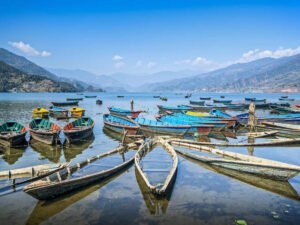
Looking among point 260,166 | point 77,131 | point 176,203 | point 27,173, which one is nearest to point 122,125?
point 77,131

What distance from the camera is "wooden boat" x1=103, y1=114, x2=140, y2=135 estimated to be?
24.0 m

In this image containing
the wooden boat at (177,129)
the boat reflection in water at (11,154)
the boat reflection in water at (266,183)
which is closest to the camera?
the boat reflection in water at (266,183)

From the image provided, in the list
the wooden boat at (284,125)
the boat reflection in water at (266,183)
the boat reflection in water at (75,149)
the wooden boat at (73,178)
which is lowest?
the boat reflection in water at (75,149)

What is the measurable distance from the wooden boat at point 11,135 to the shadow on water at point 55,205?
11046mm

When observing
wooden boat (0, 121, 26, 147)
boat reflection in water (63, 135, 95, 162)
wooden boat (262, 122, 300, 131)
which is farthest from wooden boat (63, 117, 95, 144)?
wooden boat (262, 122, 300, 131)

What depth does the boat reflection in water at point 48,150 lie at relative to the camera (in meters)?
17.8

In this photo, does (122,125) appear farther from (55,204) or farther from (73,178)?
(55,204)

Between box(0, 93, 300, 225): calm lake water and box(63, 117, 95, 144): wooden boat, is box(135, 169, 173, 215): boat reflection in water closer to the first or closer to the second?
box(0, 93, 300, 225): calm lake water

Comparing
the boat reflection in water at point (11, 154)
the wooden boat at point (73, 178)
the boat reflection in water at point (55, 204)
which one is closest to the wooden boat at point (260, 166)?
the wooden boat at point (73, 178)

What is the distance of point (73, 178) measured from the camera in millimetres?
12180

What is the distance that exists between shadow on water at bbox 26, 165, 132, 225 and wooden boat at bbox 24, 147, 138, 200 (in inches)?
8.0

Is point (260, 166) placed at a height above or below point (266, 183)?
above

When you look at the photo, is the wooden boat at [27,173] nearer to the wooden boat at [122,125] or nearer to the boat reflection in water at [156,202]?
the boat reflection in water at [156,202]

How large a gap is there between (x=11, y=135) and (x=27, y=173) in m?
9.28
